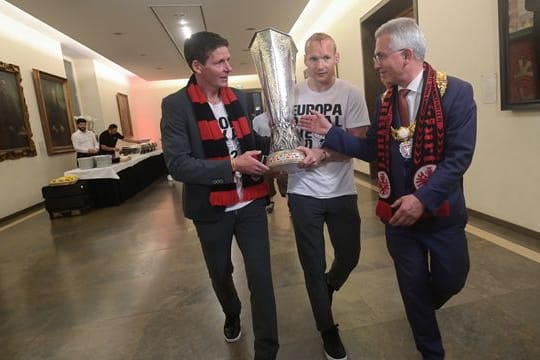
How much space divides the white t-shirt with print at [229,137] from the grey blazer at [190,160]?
0.09 meters

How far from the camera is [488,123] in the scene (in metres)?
3.43

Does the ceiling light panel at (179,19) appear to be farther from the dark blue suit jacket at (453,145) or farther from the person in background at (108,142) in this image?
the dark blue suit jacket at (453,145)

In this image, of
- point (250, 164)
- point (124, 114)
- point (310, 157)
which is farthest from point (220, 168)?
point (124, 114)

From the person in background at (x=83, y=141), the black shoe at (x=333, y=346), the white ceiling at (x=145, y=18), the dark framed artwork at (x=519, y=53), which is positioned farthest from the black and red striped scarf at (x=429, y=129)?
the person in background at (x=83, y=141)

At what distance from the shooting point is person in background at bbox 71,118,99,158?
7.27 meters

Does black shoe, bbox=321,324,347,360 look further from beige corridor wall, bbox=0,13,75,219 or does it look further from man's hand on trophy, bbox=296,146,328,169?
beige corridor wall, bbox=0,13,75,219

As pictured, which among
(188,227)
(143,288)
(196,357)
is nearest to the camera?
(196,357)

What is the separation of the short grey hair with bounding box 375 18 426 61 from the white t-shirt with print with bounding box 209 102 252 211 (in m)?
0.74

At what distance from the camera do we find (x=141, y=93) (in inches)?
566

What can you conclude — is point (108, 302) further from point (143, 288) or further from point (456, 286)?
point (456, 286)

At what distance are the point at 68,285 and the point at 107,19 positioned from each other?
4.57m

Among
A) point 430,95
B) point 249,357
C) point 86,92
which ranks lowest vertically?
point 249,357

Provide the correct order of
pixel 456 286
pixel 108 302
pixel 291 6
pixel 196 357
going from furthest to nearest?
pixel 291 6 < pixel 108 302 < pixel 196 357 < pixel 456 286

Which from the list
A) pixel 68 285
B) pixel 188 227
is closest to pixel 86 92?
pixel 188 227
